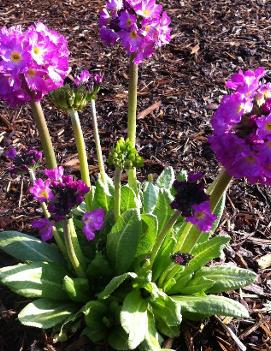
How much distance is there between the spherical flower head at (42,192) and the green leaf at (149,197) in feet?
2.97

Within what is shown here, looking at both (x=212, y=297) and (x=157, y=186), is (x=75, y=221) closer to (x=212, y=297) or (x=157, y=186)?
(x=157, y=186)

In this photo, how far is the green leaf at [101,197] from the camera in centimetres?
317

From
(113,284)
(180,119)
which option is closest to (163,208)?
(113,284)

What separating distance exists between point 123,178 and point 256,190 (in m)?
1.05

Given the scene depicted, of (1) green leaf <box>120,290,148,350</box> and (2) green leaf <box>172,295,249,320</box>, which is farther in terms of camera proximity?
(2) green leaf <box>172,295,249,320</box>

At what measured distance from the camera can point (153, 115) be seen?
15.7ft

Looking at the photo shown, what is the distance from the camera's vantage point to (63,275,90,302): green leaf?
283 centimetres

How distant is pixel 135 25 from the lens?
8.86 feet

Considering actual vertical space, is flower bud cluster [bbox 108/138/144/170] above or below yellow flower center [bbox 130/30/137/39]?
below

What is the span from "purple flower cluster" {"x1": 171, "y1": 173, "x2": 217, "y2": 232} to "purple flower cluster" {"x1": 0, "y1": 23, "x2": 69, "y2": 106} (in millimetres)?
767

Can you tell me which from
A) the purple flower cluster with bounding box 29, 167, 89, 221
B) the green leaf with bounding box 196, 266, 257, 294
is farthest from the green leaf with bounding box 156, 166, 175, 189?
the purple flower cluster with bounding box 29, 167, 89, 221

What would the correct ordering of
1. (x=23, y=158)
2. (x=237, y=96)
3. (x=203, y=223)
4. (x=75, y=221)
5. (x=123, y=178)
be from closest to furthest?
(x=237, y=96) < (x=203, y=223) < (x=23, y=158) < (x=75, y=221) < (x=123, y=178)

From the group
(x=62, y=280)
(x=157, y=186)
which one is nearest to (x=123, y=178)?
(x=157, y=186)

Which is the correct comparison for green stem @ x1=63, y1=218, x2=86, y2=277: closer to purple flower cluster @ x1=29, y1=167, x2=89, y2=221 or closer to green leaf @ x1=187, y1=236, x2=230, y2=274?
purple flower cluster @ x1=29, y1=167, x2=89, y2=221
